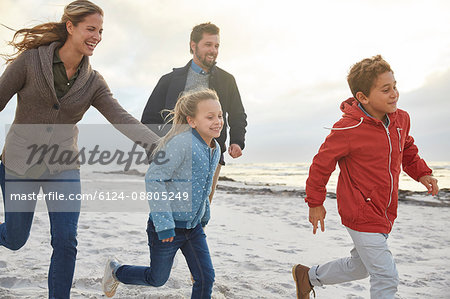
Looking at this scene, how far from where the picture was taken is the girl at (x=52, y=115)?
2.59 m

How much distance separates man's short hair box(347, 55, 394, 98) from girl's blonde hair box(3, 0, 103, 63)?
1896 mm

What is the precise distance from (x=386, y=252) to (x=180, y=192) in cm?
144

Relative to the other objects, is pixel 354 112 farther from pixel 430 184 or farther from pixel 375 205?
pixel 430 184

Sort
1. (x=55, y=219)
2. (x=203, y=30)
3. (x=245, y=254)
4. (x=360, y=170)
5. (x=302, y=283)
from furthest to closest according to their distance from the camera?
(x=245, y=254)
(x=203, y=30)
(x=302, y=283)
(x=360, y=170)
(x=55, y=219)

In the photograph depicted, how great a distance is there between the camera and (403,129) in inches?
115

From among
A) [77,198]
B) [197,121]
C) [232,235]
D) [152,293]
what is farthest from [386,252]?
[232,235]

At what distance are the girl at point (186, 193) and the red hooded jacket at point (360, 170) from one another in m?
0.78

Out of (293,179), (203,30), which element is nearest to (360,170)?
(203,30)

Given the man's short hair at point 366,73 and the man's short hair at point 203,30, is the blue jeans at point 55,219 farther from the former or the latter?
the man's short hair at point 366,73

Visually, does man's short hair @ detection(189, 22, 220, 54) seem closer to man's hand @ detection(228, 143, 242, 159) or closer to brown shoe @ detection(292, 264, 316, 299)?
man's hand @ detection(228, 143, 242, 159)

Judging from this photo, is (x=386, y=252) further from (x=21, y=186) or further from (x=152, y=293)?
→ (x=21, y=186)

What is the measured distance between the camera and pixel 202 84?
3.79m

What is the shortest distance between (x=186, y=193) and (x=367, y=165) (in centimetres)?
128

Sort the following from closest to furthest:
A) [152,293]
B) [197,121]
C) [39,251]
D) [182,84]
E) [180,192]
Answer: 1. [180,192]
2. [197,121]
3. [152,293]
4. [182,84]
5. [39,251]
